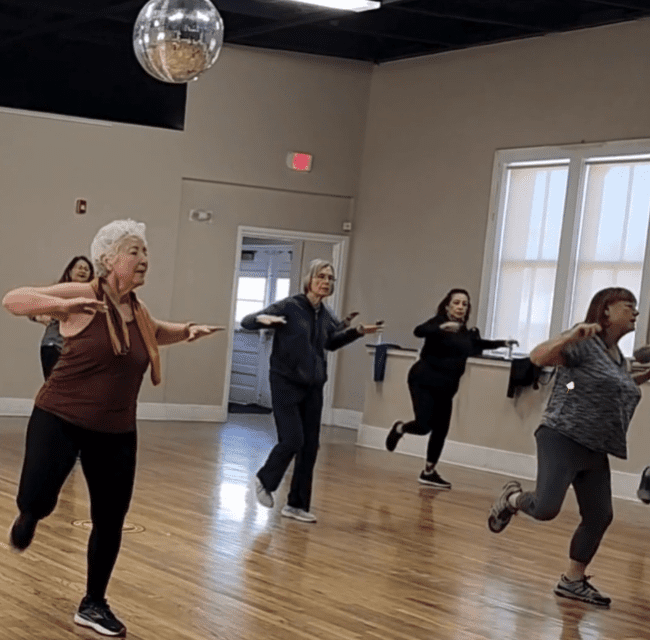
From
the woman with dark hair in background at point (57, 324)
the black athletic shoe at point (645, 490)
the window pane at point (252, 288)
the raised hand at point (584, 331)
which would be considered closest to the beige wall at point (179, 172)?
the window pane at point (252, 288)

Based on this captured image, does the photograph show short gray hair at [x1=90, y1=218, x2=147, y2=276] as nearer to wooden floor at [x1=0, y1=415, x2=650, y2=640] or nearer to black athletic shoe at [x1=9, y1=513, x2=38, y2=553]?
black athletic shoe at [x1=9, y1=513, x2=38, y2=553]

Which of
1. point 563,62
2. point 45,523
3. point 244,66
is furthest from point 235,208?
point 45,523

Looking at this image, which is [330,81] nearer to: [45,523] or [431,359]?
[431,359]

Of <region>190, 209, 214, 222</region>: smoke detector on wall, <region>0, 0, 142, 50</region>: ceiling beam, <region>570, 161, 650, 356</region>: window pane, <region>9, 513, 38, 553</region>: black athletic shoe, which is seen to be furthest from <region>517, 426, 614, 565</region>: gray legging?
<region>190, 209, 214, 222</region>: smoke detector on wall

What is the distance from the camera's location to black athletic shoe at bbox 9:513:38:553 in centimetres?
447

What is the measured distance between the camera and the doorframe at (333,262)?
541 inches

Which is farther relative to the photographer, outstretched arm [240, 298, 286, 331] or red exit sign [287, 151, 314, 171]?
red exit sign [287, 151, 314, 171]

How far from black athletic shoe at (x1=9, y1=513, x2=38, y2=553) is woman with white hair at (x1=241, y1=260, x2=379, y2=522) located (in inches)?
115

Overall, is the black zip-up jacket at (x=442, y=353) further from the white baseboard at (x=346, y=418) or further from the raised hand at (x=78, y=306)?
the raised hand at (x=78, y=306)

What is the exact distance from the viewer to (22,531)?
14.7 ft

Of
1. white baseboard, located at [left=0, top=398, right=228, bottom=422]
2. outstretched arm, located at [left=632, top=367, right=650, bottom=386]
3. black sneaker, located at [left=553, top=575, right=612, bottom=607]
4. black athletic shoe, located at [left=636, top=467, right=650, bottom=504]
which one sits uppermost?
outstretched arm, located at [left=632, top=367, right=650, bottom=386]

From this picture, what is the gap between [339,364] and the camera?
1438 cm

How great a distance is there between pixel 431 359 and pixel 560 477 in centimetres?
427

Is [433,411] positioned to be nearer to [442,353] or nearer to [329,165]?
[442,353]
